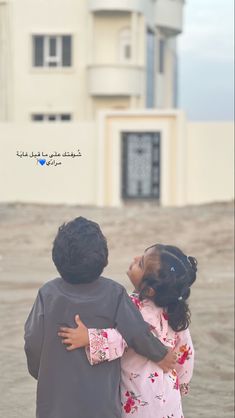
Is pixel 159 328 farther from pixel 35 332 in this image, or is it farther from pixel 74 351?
pixel 35 332

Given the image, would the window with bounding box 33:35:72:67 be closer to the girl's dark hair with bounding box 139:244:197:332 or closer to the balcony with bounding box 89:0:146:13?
the balcony with bounding box 89:0:146:13

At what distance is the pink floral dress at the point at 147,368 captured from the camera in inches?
116

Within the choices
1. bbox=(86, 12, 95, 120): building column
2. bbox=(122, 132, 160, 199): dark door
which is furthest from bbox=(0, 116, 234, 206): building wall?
bbox=(86, 12, 95, 120): building column

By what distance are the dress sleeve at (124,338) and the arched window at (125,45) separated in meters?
21.6

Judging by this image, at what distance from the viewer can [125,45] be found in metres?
24.4

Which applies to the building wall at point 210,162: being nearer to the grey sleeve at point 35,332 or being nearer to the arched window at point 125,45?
the arched window at point 125,45

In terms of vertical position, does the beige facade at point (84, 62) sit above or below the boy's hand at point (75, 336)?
above

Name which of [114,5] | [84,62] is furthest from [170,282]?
[84,62]

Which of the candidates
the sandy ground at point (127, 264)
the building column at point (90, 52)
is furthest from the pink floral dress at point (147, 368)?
the building column at point (90, 52)

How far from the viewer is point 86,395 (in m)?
2.92

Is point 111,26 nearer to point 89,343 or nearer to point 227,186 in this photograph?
point 227,186

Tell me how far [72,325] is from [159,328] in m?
0.36

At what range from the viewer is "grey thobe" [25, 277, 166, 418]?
2.93 meters

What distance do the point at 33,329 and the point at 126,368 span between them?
1.20 feet
